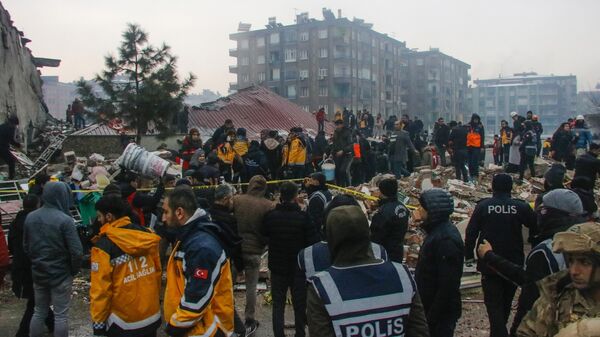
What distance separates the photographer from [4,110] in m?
17.0

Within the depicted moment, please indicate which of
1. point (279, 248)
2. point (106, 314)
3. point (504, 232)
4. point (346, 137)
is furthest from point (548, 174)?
point (346, 137)

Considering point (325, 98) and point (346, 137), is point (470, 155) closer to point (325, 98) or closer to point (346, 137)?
point (346, 137)

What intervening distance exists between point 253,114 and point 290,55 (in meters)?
47.1

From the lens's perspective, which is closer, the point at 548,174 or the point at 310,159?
the point at 548,174

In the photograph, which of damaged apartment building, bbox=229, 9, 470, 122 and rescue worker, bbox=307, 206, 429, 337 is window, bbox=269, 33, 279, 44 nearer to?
damaged apartment building, bbox=229, 9, 470, 122

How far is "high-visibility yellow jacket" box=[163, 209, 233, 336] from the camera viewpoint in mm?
3170

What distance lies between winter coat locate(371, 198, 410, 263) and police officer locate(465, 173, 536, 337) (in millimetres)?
696

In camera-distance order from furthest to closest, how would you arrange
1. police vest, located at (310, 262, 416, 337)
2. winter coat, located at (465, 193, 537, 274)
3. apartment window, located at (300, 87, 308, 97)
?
apartment window, located at (300, 87, 308, 97)
winter coat, located at (465, 193, 537, 274)
police vest, located at (310, 262, 416, 337)

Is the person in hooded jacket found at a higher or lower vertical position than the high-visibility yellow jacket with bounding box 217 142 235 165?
lower

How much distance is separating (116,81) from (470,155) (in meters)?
11.3

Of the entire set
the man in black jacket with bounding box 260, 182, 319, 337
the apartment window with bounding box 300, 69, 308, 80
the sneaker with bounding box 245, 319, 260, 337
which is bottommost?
the sneaker with bounding box 245, 319, 260, 337

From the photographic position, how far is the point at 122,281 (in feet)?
12.7

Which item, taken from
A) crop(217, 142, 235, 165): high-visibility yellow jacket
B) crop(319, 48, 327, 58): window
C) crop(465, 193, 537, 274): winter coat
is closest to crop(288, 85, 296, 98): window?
crop(319, 48, 327, 58): window

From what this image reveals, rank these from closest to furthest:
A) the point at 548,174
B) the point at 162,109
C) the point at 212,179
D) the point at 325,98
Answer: the point at 548,174 < the point at 212,179 < the point at 162,109 < the point at 325,98
